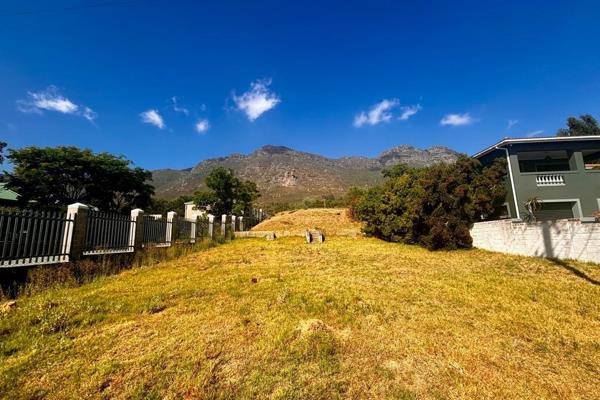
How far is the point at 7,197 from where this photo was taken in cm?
2256

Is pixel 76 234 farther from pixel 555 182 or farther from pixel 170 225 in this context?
pixel 555 182

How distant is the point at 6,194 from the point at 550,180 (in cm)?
3961

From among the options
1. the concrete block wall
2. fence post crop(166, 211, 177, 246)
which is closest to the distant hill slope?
the concrete block wall

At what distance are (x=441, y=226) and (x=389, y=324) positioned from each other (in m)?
8.55

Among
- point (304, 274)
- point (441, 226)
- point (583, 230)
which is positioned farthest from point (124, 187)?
point (583, 230)

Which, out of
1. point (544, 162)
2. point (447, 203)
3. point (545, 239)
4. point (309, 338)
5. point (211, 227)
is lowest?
point (309, 338)

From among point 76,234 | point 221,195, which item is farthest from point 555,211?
point 221,195

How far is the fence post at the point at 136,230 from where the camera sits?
9.62m

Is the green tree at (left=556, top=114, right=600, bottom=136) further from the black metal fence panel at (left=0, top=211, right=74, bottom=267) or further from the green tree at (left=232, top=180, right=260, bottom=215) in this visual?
the black metal fence panel at (left=0, top=211, right=74, bottom=267)

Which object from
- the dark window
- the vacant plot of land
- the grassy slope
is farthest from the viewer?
the vacant plot of land

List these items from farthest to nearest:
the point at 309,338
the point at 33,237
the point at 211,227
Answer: the point at 211,227
the point at 33,237
the point at 309,338

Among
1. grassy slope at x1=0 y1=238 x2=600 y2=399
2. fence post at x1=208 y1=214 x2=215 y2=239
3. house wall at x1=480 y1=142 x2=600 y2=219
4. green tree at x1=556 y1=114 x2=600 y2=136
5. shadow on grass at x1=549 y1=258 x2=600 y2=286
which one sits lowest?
grassy slope at x1=0 y1=238 x2=600 y2=399

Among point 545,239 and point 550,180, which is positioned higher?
point 550,180

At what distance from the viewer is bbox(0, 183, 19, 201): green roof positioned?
22.3 metres
